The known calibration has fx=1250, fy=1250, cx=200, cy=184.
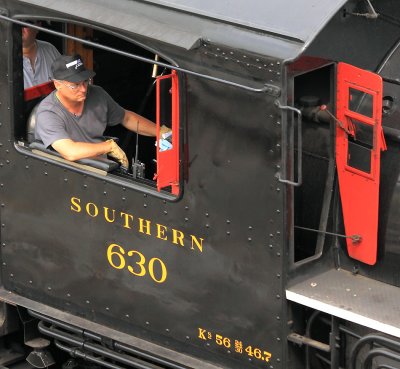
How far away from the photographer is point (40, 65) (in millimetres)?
6996

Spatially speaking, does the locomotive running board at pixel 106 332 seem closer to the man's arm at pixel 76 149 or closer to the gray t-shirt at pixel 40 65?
the man's arm at pixel 76 149

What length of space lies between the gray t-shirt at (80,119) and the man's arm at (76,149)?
4 centimetres

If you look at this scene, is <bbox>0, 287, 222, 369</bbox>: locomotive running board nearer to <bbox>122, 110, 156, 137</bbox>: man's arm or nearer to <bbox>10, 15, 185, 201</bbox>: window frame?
<bbox>10, 15, 185, 201</bbox>: window frame

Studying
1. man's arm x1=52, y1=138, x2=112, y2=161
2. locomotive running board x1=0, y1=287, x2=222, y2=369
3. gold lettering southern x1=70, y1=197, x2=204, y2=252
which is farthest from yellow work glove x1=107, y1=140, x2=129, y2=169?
locomotive running board x1=0, y1=287, x2=222, y2=369

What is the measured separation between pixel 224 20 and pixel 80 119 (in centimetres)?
122

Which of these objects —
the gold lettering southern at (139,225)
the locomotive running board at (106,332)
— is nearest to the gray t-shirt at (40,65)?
the gold lettering southern at (139,225)

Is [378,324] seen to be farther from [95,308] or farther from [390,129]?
[95,308]

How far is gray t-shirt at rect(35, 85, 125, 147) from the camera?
6.37 meters

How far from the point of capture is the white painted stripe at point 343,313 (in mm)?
5543

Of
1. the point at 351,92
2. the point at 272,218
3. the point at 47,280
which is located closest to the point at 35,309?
the point at 47,280

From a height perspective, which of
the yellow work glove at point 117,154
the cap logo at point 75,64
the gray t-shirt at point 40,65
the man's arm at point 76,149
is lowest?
the yellow work glove at point 117,154

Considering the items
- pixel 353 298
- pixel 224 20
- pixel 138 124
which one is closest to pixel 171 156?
pixel 224 20

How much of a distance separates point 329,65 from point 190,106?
67cm

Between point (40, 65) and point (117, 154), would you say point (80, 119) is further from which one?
point (40, 65)
